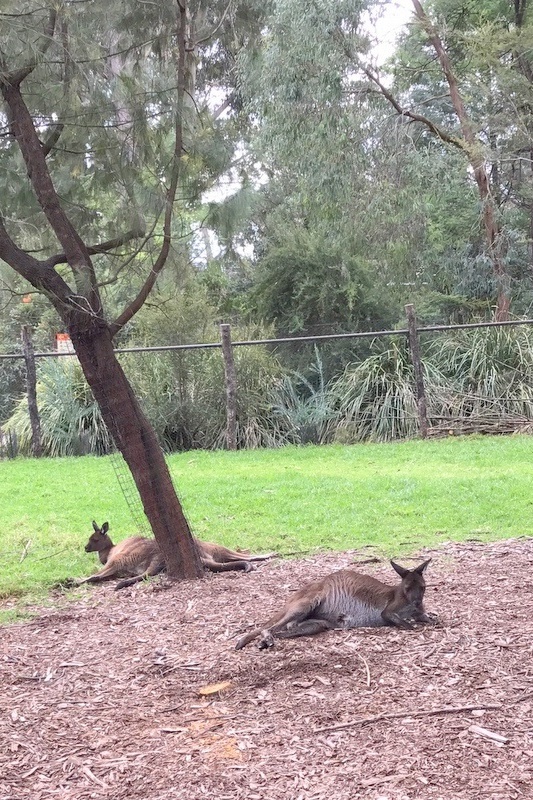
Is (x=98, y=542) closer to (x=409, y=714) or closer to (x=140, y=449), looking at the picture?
(x=140, y=449)

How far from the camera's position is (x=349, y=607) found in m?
4.88

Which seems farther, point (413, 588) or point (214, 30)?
point (214, 30)

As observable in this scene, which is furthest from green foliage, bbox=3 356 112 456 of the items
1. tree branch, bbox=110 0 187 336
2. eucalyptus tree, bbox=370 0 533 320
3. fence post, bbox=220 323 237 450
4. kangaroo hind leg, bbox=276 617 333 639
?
kangaroo hind leg, bbox=276 617 333 639

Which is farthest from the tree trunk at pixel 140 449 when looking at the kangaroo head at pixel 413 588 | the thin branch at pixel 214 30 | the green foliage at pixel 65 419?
the green foliage at pixel 65 419

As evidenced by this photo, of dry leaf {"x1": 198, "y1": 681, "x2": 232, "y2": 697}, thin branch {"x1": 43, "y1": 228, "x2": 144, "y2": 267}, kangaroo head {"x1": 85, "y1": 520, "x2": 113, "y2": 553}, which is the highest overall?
thin branch {"x1": 43, "y1": 228, "x2": 144, "y2": 267}

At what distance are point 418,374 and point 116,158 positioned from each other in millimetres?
8749

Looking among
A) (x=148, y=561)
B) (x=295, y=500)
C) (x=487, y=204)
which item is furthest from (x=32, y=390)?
(x=487, y=204)

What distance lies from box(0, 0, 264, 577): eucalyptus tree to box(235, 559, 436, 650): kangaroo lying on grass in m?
1.67

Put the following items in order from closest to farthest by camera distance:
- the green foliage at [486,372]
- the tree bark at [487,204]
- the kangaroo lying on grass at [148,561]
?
the kangaroo lying on grass at [148,561] < the green foliage at [486,372] < the tree bark at [487,204]

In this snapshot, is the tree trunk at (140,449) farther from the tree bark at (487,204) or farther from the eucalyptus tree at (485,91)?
the tree bark at (487,204)

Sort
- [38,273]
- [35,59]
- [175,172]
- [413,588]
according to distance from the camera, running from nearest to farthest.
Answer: [413,588] < [35,59] < [38,273] < [175,172]

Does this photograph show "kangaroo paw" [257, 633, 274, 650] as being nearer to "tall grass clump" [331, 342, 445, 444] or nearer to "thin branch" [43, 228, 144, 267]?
"thin branch" [43, 228, 144, 267]

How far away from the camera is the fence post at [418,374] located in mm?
13874

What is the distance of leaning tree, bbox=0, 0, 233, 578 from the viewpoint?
19.1ft
